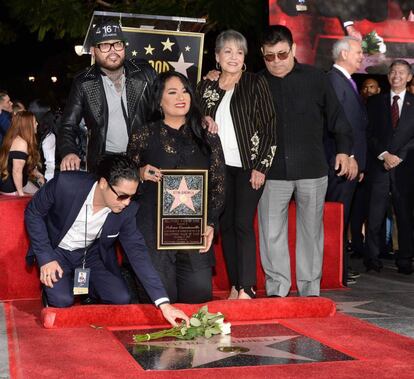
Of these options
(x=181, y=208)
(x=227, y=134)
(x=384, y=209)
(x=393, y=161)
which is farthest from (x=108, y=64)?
(x=384, y=209)

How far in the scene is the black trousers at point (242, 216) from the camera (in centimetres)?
636

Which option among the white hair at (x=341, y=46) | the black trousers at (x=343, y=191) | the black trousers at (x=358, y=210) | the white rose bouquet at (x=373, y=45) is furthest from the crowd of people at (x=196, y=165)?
the white rose bouquet at (x=373, y=45)

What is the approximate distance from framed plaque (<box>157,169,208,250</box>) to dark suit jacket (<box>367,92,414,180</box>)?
9.81 ft

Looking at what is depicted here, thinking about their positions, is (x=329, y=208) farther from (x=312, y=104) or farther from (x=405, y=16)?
(x=405, y=16)

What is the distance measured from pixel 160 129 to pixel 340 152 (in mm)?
1416

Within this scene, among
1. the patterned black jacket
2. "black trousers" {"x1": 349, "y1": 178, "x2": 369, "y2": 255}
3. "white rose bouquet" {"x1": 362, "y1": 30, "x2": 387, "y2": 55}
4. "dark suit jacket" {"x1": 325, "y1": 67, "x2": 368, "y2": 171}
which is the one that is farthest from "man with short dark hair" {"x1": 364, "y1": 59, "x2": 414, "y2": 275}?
the patterned black jacket

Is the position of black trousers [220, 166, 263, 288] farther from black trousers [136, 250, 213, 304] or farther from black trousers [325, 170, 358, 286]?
black trousers [325, 170, 358, 286]

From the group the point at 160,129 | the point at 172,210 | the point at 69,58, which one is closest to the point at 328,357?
the point at 172,210

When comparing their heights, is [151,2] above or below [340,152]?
above

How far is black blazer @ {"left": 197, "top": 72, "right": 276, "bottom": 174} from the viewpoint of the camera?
629 centimetres

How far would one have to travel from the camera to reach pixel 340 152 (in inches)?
267

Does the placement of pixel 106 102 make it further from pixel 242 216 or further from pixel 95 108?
pixel 242 216

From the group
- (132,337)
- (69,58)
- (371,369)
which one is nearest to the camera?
(371,369)

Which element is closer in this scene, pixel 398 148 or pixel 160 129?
pixel 160 129
